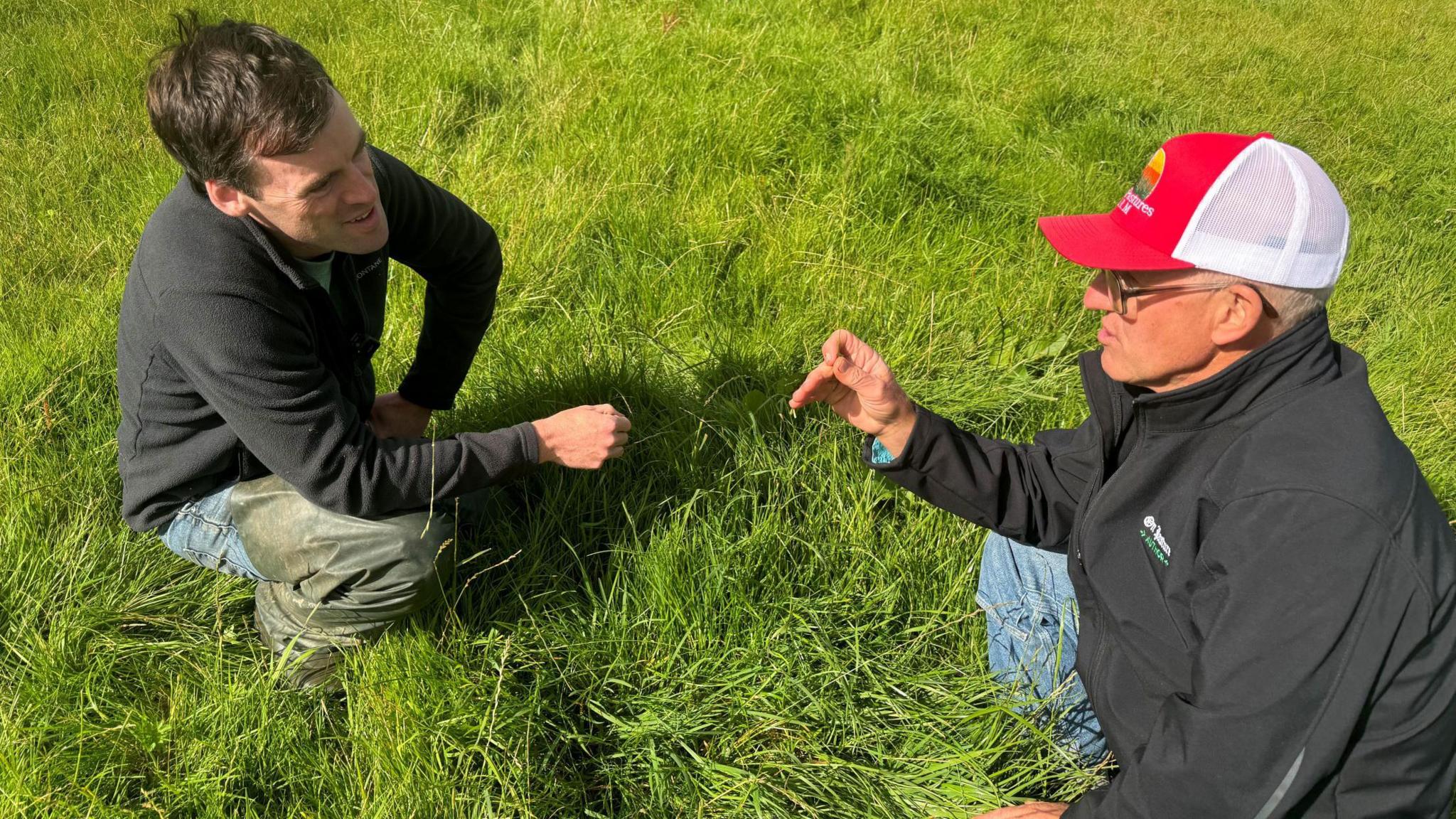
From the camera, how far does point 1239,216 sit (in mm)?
1696

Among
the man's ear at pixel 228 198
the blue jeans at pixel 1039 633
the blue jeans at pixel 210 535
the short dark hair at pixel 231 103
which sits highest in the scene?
the short dark hair at pixel 231 103

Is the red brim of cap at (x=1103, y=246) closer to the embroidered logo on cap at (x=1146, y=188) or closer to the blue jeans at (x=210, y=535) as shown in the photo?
the embroidered logo on cap at (x=1146, y=188)

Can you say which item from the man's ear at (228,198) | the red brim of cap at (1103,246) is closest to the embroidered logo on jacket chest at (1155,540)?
the red brim of cap at (1103,246)

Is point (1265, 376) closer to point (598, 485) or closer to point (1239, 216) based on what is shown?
point (1239, 216)

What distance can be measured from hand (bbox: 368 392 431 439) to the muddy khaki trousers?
1.55 feet

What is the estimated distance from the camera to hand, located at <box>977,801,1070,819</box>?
196 centimetres

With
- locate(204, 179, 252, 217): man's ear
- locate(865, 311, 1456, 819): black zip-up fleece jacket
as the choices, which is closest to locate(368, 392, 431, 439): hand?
locate(204, 179, 252, 217): man's ear

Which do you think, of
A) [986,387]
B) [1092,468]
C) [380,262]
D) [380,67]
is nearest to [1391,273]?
[986,387]

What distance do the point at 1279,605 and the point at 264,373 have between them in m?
1.93

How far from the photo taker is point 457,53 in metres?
4.97

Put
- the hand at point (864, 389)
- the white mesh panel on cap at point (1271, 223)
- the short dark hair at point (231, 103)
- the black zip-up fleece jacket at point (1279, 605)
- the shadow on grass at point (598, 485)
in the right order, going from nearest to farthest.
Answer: the black zip-up fleece jacket at point (1279, 605) < the white mesh panel on cap at point (1271, 223) < the short dark hair at point (231, 103) < the hand at point (864, 389) < the shadow on grass at point (598, 485)

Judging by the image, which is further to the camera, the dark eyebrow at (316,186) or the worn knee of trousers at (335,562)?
the worn knee of trousers at (335,562)

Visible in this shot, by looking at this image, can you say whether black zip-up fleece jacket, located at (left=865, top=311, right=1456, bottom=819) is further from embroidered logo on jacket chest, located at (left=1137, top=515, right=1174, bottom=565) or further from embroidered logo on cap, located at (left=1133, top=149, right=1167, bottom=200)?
embroidered logo on cap, located at (left=1133, top=149, right=1167, bottom=200)

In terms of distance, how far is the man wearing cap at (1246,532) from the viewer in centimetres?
148
